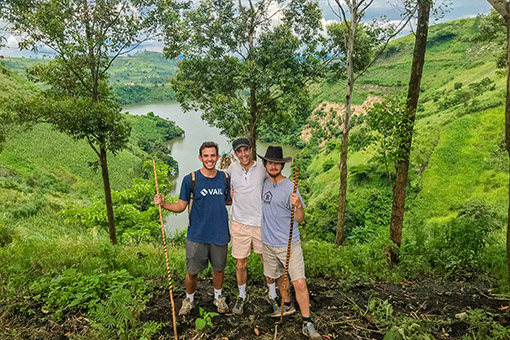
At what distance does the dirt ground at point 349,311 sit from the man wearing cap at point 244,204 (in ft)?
1.06

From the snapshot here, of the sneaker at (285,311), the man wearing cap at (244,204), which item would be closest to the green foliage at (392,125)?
the man wearing cap at (244,204)

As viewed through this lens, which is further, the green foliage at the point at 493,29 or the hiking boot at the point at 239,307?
the green foliage at the point at 493,29

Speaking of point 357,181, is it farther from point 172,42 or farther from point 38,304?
point 38,304

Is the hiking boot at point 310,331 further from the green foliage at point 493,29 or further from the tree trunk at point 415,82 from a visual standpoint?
the green foliage at point 493,29

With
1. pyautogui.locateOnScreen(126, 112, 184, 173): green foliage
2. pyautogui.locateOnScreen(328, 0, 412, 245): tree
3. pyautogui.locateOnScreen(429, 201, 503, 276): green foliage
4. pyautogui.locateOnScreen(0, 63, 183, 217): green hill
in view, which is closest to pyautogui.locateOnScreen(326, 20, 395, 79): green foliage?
pyautogui.locateOnScreen(328, 0, 412, 245): tree

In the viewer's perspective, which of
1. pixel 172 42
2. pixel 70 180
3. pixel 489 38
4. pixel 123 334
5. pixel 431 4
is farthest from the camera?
pixel 70 180

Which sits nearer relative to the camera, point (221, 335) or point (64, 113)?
point (221, 335)

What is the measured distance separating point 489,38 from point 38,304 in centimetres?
1477

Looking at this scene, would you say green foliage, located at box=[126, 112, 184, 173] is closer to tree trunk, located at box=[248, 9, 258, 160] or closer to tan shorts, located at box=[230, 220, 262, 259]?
tree trunk, located at box=[248, 9, 258, 160]

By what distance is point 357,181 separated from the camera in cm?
3947

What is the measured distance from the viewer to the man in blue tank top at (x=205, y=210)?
3.92m

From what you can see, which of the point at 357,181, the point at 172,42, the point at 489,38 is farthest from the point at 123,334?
the point at 357,181

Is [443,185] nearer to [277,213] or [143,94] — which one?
[277,213]

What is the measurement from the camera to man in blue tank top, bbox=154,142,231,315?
392 cm
